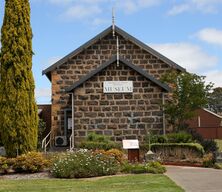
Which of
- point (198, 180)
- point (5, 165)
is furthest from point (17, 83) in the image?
point (198, 180)

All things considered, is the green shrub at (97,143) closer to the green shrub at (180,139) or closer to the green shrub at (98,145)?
the green shrub at (98,145)

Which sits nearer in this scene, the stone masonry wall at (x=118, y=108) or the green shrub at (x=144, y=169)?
the green shrub at (x=144, y=169)

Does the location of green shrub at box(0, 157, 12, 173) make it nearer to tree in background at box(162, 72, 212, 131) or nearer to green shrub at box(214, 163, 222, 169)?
green shrub at box(214, 163, 222, 169)

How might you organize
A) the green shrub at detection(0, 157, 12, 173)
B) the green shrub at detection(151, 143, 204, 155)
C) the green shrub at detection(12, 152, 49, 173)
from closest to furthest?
1. the green shrub at detection(12, 152, 49, 173)
2. the green shrub at detection(0, 157, 12, 173)
3. the green shrub at detection(151, 143, 204, 155)

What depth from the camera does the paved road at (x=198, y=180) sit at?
44.1ft

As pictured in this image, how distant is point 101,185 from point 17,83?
8122 millimetres

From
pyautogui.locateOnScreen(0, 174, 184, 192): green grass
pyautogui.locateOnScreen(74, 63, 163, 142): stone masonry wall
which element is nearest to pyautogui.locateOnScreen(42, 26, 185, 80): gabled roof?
pyautogui.locateOnScreen(74, 63, 163, 142): stone masonry wall

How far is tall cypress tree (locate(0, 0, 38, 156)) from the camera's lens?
2036 cm

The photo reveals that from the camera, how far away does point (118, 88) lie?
2739 centimetres

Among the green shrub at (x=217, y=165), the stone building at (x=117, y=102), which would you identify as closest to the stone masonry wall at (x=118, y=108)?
the stone building at (x=117, y=102)

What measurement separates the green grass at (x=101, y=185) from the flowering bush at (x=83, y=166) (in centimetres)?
86

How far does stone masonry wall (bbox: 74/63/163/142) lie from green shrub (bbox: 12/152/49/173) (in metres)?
8.46

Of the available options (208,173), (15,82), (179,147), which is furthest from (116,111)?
(208,173)

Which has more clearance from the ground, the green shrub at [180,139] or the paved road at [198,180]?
the green shrub at [180,139]
